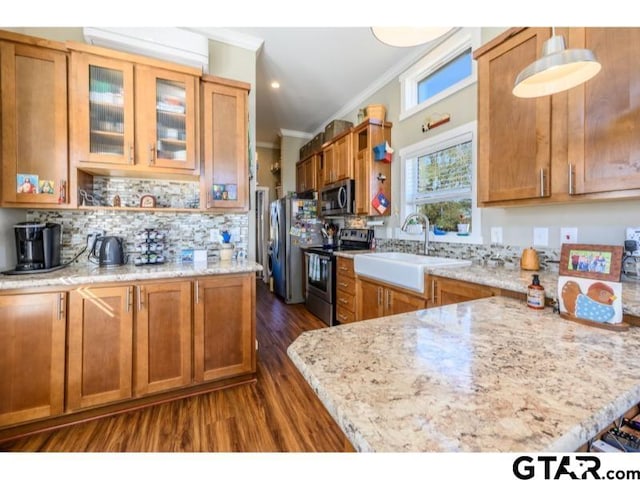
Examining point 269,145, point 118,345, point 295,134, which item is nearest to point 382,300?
point 118,345

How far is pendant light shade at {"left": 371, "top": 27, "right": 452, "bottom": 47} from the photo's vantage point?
1154mm

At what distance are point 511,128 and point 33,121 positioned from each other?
9.93ft

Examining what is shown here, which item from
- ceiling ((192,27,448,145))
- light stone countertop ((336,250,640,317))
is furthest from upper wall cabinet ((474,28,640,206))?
ceiling ((192,27,448,145))

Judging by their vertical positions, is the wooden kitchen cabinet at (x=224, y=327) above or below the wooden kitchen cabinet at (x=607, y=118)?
below

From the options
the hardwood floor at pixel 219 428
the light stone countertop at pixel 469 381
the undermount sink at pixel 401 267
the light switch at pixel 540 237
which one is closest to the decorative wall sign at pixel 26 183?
the hardwood floor at pixel 219 428

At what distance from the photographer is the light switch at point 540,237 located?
5.85ft

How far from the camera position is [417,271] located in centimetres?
196

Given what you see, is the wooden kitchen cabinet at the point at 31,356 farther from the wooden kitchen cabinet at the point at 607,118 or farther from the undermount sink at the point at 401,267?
the wooden kitchen cabinet at the point at 607,118

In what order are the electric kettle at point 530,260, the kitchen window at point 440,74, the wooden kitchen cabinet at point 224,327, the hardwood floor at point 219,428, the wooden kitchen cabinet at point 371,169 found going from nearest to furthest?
the hardwood floor at point 219,428 < the electric kettle at point 530,260 < the wooden kitchen cabinet at point 224,327 < the kitchen window at point 440,74 < the wooden kitchen cabinet at point 371,169

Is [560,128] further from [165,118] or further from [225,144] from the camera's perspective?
[165,118]

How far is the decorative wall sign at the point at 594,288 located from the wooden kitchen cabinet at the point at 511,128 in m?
0.60

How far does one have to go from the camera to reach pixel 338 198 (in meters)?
3.65

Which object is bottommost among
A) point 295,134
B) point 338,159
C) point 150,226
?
point 150,226
